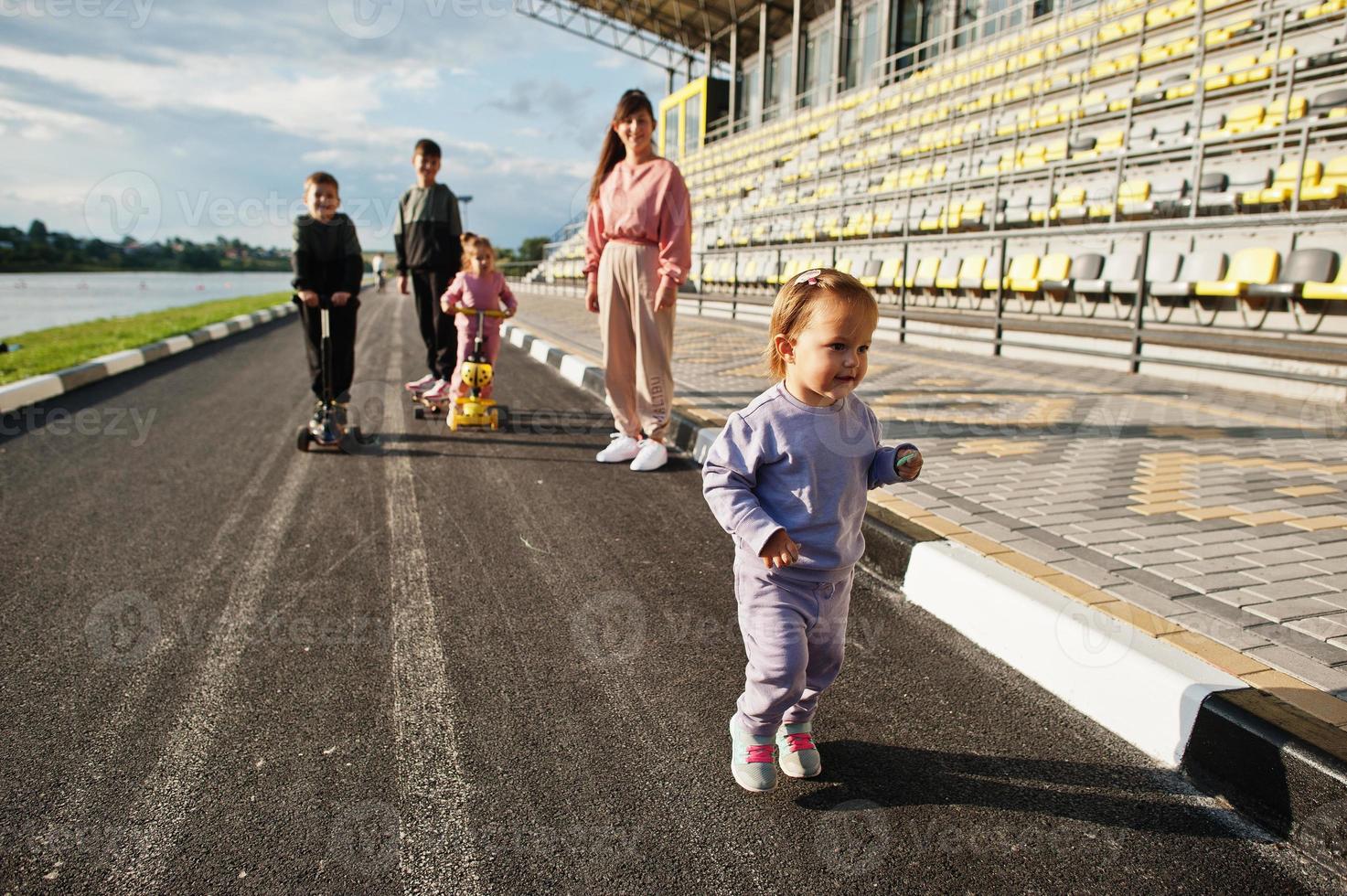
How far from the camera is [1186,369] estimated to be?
7992 millimetres

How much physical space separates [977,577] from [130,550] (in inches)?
141

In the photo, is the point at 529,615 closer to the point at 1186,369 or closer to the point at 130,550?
the point at 130,550

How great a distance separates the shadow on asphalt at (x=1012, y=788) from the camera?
6.50 feet

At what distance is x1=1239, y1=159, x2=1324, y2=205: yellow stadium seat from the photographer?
8.91 metres

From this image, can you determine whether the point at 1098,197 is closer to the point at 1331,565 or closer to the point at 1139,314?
the point at 1139,314

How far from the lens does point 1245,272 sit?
852 centimetres

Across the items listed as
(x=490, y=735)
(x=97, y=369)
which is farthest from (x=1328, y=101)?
(x=97, y=369)

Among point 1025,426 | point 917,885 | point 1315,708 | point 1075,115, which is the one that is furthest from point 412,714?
point 1075,115

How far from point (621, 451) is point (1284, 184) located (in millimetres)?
8473

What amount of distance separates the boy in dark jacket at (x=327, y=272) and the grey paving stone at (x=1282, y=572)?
5.29 meters

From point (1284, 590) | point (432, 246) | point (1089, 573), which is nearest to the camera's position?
point (1284, 590)

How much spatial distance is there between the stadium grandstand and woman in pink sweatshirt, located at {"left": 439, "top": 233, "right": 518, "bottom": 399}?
5944 millimetres

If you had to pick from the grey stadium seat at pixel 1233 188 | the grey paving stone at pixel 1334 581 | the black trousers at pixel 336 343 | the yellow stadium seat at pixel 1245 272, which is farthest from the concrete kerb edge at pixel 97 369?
the grey stadium seat at pixel 1233 188

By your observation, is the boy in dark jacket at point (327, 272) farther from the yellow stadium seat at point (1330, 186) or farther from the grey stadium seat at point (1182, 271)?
the yellow stadium seat at point (1330, 186)
